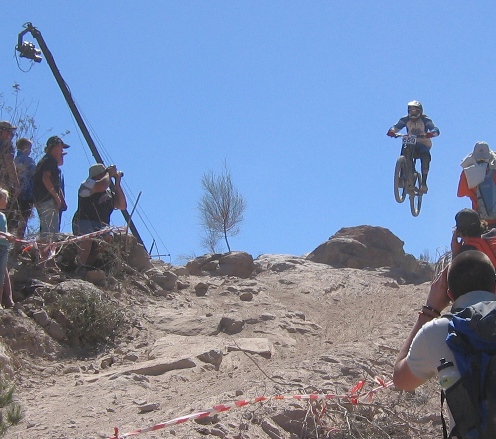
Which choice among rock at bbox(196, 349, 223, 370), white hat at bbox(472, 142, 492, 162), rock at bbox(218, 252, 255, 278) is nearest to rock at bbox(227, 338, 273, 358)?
rock at bbox(196, 349, 223, 370)

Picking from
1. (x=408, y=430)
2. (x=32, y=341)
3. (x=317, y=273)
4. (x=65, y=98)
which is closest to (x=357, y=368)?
(x=408, y=430)

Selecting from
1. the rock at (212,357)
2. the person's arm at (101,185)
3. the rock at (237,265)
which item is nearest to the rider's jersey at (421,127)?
the rock at (237,265)

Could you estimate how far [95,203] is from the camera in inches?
351

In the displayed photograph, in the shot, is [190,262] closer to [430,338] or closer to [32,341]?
[32,341]

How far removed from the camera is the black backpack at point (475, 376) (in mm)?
2777

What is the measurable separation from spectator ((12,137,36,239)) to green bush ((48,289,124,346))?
124cm

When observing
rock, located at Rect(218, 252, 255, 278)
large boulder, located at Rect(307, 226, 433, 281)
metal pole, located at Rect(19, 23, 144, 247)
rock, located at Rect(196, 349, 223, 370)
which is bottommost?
rock, located at Rect(196, 349, 223, 370)

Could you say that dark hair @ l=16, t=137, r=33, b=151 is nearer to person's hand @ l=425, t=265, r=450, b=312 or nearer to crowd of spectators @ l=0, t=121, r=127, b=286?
crowd of spectators @ l=0, t=121, r=127, b=286

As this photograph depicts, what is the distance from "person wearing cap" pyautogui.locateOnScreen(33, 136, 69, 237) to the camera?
8508 mm

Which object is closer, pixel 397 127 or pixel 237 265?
pixel 237 265

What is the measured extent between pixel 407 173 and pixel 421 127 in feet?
2.30

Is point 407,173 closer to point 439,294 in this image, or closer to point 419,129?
point 419,129

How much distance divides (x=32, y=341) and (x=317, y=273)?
4.97 meters

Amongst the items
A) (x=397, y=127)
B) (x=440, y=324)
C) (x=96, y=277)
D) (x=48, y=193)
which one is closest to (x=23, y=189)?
(x=48, y=193)
